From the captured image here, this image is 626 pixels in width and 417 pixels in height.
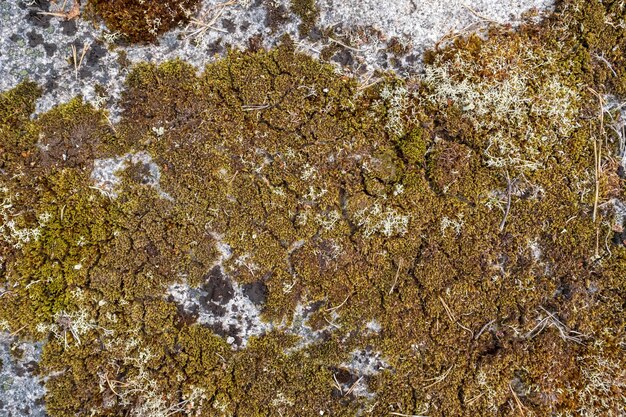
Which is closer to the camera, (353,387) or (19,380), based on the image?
(19,380)

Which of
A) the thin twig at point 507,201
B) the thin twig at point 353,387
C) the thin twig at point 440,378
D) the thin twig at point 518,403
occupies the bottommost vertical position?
the thin twig at point 518,403

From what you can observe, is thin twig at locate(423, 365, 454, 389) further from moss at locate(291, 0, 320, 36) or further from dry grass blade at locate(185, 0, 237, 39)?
dry grass blade at locate(185, 0, 237, 39)

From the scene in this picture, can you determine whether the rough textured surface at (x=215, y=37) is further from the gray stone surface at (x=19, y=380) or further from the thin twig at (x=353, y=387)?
the thin twig at (x=353, y=387)

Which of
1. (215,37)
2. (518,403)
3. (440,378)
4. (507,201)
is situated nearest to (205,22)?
(215,37)

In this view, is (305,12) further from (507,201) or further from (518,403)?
(518,403)

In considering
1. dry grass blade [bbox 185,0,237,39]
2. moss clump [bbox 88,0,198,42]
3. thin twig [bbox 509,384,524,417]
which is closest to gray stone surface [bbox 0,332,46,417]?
moss clump [bbox 88,0,198,42]

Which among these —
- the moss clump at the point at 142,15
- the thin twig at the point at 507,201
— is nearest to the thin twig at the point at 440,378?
the thin twig at the point at 507,201
